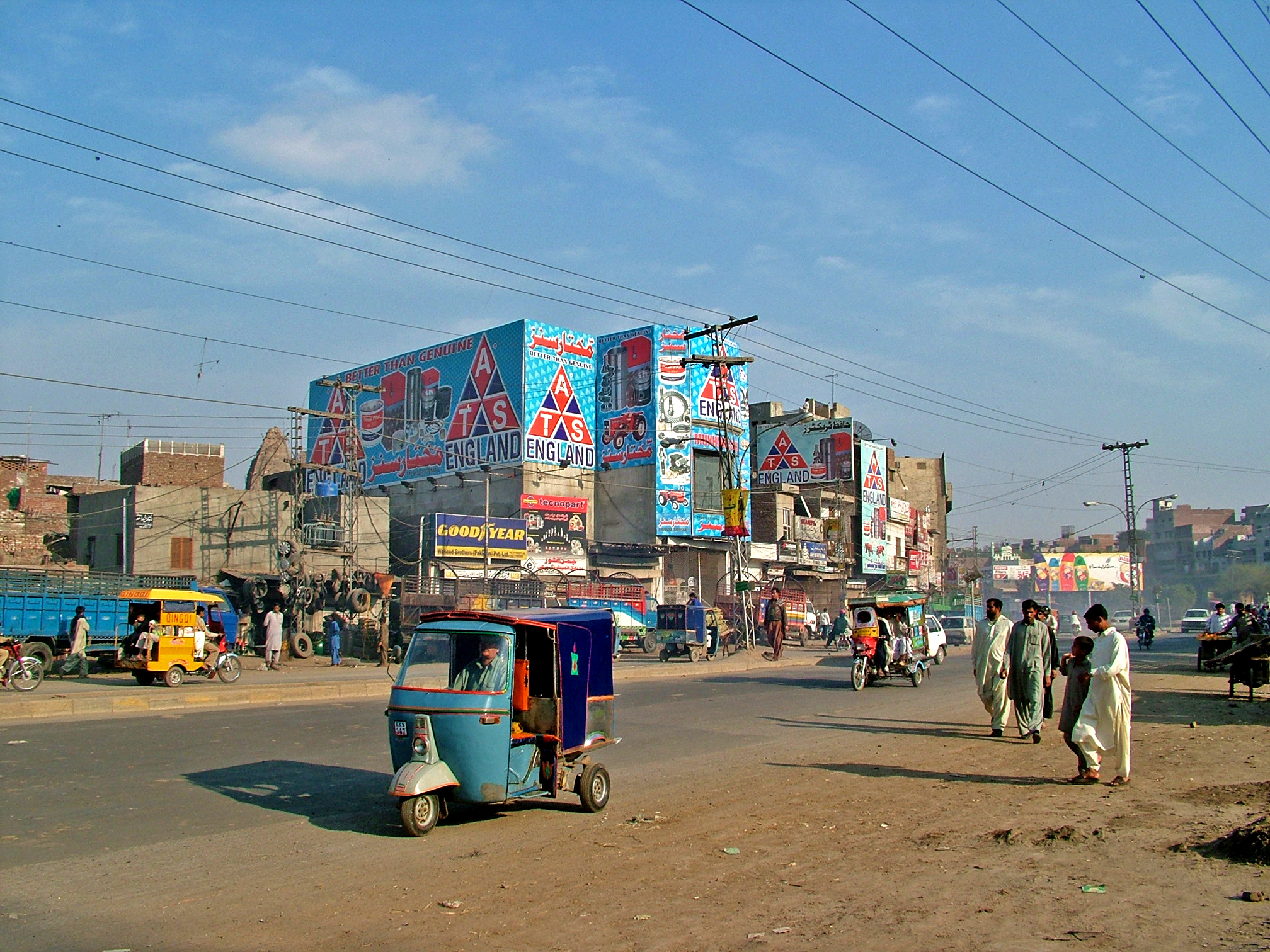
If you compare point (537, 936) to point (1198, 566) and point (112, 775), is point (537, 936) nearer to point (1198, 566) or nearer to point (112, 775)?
point (112, 775)

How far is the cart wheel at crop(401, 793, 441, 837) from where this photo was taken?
7996 millimetres

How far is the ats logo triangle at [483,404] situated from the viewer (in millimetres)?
52750

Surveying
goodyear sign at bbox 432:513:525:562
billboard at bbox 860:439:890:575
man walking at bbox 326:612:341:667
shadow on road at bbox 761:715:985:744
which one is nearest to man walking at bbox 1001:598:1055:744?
shadow on road at bbox 761:715:985:744

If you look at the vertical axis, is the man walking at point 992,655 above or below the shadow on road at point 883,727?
above

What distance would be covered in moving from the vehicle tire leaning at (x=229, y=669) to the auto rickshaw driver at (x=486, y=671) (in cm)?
1710

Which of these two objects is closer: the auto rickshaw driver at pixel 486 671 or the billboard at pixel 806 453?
the auto rickshaw driver at pixel 486 671

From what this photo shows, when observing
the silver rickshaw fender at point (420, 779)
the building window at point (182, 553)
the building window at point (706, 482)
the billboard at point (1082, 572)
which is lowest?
the billboard at point (1082, 572)

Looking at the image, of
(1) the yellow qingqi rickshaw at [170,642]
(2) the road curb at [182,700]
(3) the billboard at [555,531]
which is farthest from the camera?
(3) the billboard at [555,531]

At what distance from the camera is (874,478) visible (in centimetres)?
6975

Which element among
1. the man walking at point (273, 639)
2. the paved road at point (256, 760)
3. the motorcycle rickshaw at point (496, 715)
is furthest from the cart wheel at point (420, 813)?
the man walking at point (273, 639)

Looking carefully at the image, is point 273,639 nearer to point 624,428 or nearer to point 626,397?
point 624,428

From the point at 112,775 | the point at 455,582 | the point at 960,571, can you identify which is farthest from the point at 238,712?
the point at 960,571

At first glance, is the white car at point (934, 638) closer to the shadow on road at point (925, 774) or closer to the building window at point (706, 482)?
the shadow on road at point (925, 774)

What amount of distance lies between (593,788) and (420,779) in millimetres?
1901
